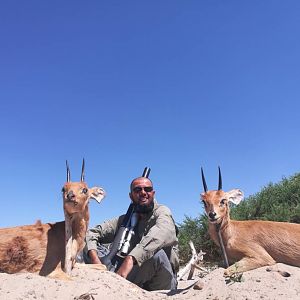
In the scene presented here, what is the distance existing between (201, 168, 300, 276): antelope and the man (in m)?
0.86

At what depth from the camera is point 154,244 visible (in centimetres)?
723

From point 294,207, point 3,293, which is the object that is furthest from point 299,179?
point 3,293

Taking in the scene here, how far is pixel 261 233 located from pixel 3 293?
4.37m

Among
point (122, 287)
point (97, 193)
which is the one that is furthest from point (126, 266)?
point (97, 193)

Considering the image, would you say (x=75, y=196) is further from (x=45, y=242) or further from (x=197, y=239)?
(x=197, y=239)

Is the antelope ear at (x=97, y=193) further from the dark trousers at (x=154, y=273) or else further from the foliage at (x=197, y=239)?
the foliage at (x=197, y=239)

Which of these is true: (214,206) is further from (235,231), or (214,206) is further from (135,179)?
(135,179)

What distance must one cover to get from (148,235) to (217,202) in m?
1.33

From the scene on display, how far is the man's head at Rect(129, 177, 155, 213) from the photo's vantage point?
812cm

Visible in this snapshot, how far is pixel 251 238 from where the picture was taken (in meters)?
7.39

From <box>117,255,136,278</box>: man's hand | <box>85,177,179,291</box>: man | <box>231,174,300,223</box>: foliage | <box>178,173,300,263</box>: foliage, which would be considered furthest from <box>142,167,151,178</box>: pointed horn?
<box>231,174,300,223</box>: foliage

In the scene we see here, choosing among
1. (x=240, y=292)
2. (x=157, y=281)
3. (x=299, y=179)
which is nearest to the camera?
(x=240, y=292)

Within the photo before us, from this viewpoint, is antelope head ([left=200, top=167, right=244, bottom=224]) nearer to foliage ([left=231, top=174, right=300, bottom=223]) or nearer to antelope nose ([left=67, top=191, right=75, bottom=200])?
antelope nose ([left=67, top=191, right=75, bottom=200])

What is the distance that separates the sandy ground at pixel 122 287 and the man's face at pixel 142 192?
6.16ft
